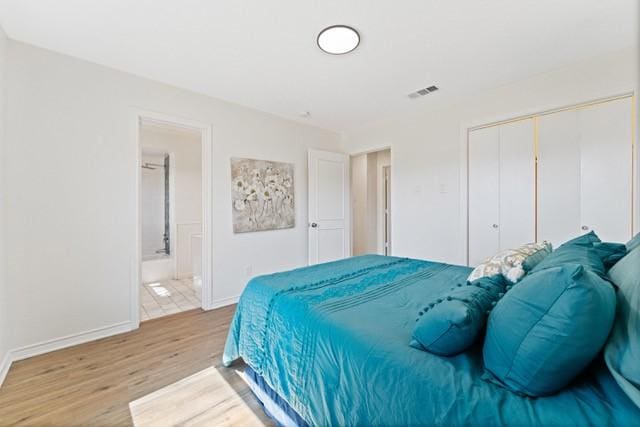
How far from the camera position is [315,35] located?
6.63 ft

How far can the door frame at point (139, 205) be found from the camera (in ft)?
8.60

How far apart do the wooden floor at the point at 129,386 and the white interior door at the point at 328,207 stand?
204 centimetres

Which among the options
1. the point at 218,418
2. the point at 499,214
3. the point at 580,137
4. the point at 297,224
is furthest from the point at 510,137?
the point at 218,418

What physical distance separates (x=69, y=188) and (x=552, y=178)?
173 inches

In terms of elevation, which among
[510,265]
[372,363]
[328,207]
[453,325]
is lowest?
[372,363]

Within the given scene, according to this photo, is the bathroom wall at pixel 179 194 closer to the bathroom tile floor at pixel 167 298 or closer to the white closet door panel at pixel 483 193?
the bathroom tile floor at pixel 167 298

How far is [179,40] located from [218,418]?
2604mm

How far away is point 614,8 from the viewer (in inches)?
70.3

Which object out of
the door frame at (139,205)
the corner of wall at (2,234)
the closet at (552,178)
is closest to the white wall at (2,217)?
the corner of wall at (2,234)

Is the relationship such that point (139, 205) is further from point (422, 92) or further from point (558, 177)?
point (558, 177)

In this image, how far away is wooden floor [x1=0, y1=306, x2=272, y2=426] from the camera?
4.95 feet

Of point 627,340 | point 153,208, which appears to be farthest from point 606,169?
point 153,208

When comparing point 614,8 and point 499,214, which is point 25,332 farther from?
point 614,8

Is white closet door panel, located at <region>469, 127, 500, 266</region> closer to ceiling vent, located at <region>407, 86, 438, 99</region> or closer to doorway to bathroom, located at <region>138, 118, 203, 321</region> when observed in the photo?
A: ceiling vent, located at <region>407, 86, 438, 99</region>
